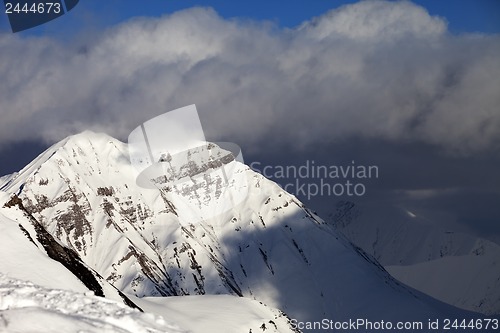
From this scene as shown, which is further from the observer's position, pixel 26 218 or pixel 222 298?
pixel 222 298

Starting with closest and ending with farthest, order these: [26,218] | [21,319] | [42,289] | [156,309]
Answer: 1. [21,319]
2. [42,289]
3. [26,218]
4. [156,309]

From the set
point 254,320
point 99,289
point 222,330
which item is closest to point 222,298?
point 254,320

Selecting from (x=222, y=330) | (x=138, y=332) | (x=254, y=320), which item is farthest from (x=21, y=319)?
(x=254, y=320)

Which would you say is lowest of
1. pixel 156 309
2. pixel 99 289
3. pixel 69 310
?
pixel 156 309

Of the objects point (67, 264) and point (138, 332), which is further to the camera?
point (67, 264)

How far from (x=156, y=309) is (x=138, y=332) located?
8093cm

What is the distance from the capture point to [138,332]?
32.2 metres

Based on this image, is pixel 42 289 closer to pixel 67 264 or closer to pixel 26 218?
pixel 67 264

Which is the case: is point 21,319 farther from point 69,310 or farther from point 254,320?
point 254,320

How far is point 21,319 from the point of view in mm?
29453

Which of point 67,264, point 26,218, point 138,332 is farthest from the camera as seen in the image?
point 26,218

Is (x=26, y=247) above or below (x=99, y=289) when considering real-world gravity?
above

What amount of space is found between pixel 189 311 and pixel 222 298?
22047 mm

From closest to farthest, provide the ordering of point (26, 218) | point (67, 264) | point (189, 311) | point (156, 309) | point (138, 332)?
1. point (138, 332)
2. point (67, 264)
3. point (26, 218)
4. point (156, 309)
5. point (189, 311)
